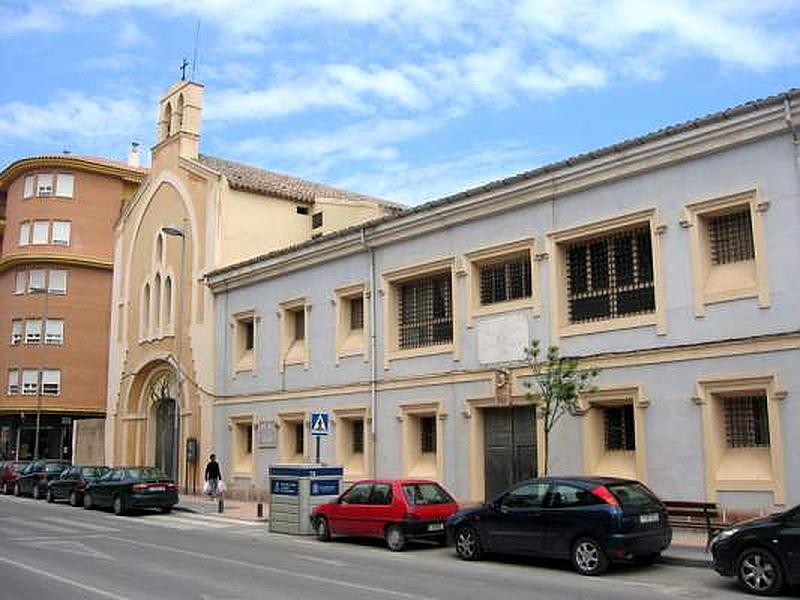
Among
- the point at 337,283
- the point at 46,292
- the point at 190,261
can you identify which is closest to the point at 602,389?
the point at 337,283

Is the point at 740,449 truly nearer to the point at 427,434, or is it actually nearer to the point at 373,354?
the point at 427,434

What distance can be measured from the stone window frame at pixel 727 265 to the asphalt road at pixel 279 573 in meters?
5.45

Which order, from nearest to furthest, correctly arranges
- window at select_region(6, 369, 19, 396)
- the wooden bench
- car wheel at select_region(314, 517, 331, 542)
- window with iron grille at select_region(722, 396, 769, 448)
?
the wooden bench < window with iron grille at select_region(722, 396, 769, 448) < car wheel at select_region(314, 517, 331, 542) < window at select_region(6, 369, 19, 396)

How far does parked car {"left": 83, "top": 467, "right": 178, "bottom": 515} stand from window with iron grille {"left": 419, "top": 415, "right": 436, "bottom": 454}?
8.12m

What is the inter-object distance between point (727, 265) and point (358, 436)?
478 inches

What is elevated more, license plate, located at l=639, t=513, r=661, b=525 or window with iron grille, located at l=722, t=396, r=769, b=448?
window with iron grille, located at l=722, t=396, r=769, b=448

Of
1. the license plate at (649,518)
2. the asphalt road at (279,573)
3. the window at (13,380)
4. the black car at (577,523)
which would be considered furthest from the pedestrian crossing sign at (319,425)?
the window at (13,380)

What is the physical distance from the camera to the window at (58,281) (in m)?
51.9

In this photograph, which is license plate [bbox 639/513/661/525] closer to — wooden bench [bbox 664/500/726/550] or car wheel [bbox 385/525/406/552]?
wooden bench [bbox 664/500/726/550]

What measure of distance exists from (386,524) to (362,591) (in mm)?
5644

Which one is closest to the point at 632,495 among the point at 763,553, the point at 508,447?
the point at 763,553

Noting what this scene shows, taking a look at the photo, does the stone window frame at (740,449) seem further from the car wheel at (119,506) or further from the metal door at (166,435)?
the metal door at (166,435)

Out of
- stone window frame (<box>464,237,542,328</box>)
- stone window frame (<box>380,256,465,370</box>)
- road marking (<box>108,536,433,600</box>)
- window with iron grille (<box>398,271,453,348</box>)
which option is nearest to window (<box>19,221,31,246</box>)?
stone window frame (<box>380,256,465,370</box>)

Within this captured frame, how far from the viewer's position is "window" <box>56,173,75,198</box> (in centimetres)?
5238
